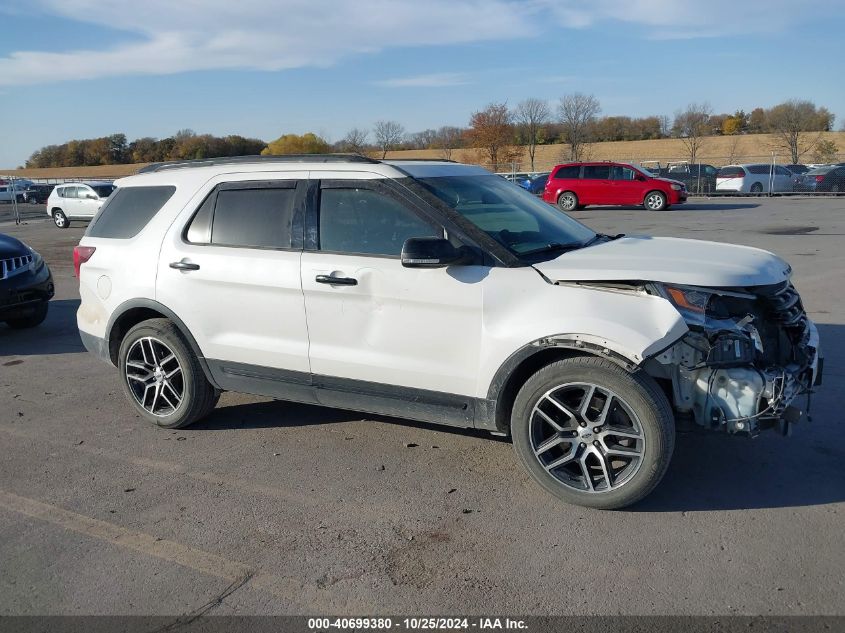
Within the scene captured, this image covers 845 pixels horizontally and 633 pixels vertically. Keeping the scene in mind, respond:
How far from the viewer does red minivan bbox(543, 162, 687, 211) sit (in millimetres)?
27312

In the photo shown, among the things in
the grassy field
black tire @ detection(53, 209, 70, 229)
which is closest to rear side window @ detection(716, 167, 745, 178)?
the grassy field

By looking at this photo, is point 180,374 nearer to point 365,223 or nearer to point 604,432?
point 365,223

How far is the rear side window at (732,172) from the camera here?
33.3 meters

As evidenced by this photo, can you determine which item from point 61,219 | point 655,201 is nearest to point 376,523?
point 655,201


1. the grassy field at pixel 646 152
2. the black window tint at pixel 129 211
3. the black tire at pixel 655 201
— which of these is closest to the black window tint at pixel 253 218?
the black window tint at pixel 129 211

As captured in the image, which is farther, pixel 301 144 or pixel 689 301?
pixel 301 144

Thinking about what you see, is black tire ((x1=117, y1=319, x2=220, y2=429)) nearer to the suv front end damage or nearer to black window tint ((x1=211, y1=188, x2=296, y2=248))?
black window tint ((x1=211, y1=188, x2=296, y2=248))

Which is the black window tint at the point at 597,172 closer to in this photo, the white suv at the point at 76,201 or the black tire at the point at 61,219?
the white suv at the point at 76,201

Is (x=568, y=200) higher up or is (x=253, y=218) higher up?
(x=253, y=218)

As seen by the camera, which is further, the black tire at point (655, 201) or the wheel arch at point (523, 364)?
the black tire at point (655, 201)

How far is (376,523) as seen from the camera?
4.01 metres

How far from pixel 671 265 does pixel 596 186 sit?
83.1ft

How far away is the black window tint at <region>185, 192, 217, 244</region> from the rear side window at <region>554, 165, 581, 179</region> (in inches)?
988

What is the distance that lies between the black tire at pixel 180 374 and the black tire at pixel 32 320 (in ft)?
14.7
